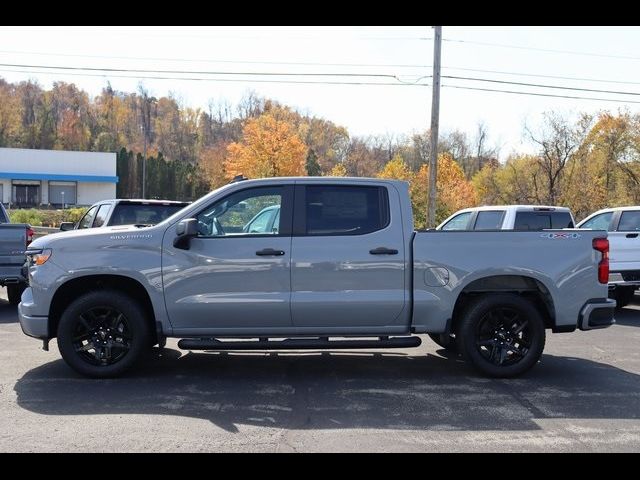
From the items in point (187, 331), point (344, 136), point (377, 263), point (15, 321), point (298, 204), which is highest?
point (344, 136)

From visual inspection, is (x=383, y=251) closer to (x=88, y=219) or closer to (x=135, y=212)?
(x=135, y=212)

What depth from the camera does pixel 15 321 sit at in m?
9.90

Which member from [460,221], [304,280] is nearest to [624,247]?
[460,221]

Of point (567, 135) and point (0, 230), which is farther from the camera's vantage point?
point (567, 135)

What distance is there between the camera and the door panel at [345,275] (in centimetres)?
629

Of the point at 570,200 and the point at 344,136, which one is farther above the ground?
the point at 344,136

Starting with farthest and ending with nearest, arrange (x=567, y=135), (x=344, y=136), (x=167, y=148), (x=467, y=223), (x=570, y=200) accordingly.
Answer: (x=167, y=148)
(x=344, y=136)
(x=567, y=135)
(x=570, y=200)
(x=467, y=223)

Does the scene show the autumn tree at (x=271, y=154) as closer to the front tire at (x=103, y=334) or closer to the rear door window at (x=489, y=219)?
the rear door window at (x=489, y=219)

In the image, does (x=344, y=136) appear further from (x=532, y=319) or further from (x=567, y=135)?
(x=532, y=319)

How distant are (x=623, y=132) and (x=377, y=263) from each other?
40.9 m

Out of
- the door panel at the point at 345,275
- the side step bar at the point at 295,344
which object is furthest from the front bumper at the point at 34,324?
the door panel at the point at 345,275

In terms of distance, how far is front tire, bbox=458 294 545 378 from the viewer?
655cm

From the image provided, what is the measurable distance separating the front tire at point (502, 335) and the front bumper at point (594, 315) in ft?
1.39
